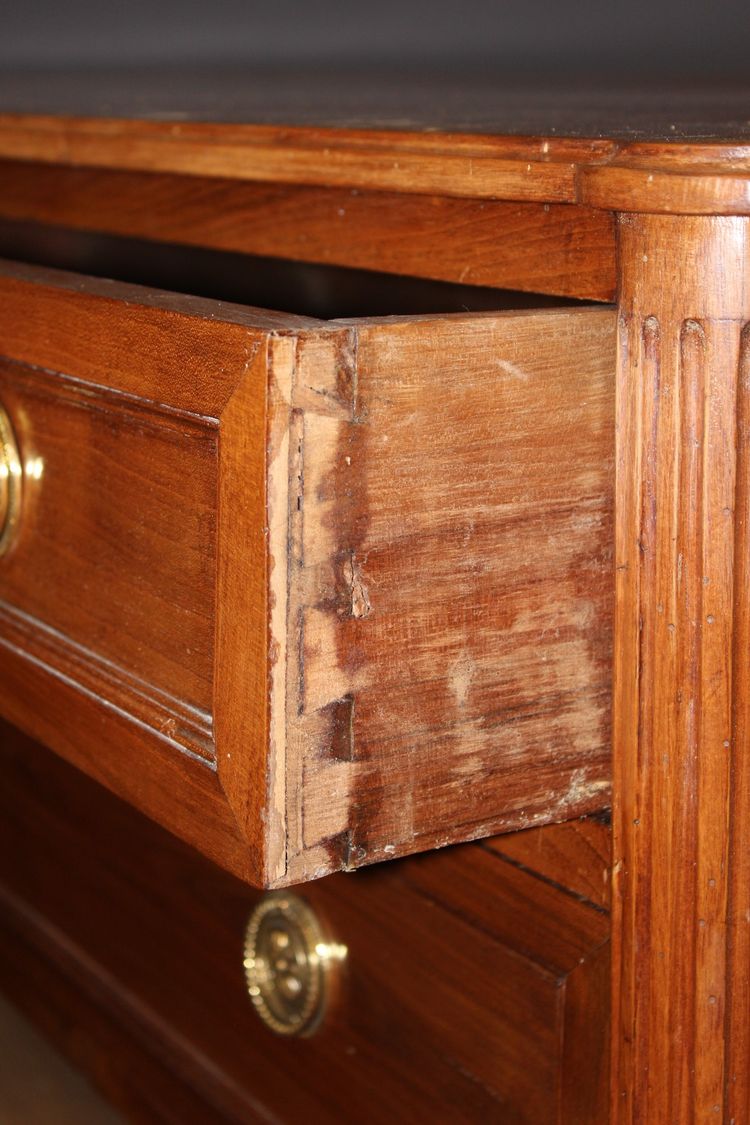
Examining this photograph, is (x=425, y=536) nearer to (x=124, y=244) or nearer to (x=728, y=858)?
(x=728, y=858)

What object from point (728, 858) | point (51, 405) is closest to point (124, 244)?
point (51, 405)

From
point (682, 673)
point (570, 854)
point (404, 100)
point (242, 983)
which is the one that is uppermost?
point (404, 100)

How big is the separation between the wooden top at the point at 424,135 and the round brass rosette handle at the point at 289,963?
42cm

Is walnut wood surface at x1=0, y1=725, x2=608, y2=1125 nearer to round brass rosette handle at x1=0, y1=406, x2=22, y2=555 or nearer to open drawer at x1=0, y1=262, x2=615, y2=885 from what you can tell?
open drawer at x1=0, y1=262, x2=615, y2=885

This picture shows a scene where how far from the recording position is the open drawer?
1.75 feet

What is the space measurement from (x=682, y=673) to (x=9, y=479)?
0.34 m

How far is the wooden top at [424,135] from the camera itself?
0.57m

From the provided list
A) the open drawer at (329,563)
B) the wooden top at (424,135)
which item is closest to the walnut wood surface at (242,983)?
the open drawer at (329,563)

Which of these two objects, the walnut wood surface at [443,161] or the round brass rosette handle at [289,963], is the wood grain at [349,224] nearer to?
the walnut wood surface at [443,161]

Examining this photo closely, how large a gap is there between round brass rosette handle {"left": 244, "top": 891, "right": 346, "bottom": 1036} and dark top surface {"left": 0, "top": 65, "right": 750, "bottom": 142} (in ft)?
1.48

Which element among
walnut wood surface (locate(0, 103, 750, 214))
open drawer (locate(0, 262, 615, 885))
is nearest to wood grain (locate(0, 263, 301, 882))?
open drawer (locate(0, 262, 615, 885))

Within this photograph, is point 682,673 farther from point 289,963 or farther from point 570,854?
point 289,963

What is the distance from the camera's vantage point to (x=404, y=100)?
3.34 feet

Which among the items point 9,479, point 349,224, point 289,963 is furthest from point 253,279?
point 289,963
